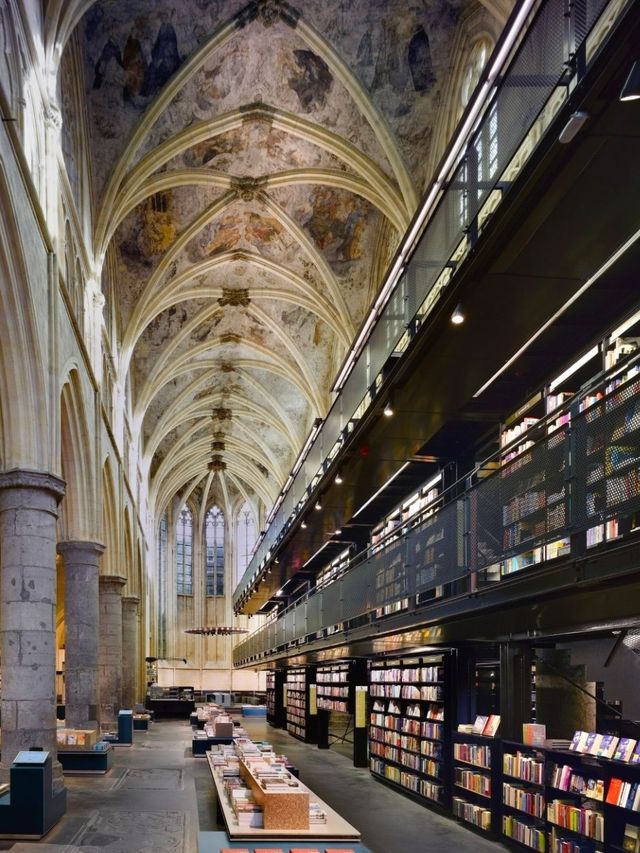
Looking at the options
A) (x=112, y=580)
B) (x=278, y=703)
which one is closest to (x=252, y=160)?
(x=112, y=580)

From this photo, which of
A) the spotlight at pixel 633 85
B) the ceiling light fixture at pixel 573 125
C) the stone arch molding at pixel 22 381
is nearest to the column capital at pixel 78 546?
the stone arch molding at pixel 22 381

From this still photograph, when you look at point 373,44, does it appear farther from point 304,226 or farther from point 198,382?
point 198,382

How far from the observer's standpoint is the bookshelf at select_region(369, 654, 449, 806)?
14.2 metres

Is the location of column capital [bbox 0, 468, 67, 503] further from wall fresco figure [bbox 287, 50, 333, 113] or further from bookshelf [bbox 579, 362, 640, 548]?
wall fresco figure [bbox 287, 50, 333, 113]

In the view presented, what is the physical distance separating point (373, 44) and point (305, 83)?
7.14 ft

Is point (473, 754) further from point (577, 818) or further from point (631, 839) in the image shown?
point (631, 839)

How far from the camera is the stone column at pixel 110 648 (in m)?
25.4

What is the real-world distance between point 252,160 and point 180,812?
17.6 metres

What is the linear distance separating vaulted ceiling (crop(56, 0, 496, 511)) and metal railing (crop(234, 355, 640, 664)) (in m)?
11.3

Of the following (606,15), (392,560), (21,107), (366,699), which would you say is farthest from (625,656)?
(21,107)

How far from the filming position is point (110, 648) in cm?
2581

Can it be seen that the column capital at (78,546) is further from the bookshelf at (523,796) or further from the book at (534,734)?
the book at (534,734)

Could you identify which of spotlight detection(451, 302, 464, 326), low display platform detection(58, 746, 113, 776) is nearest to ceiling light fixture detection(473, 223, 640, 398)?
spotlight detection(451, 302, 464, 326)

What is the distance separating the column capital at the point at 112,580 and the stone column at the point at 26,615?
1205 centimetres
